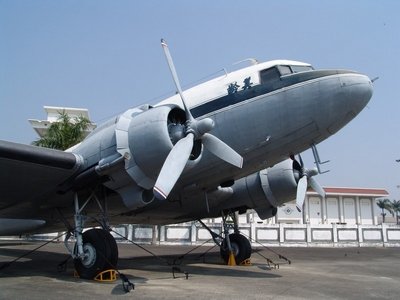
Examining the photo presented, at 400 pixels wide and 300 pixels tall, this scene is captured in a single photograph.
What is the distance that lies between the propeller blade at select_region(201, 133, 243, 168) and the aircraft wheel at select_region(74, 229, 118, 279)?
3.63m

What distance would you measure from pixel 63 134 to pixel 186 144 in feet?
63.4

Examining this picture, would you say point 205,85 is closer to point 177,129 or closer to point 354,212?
point 177,129

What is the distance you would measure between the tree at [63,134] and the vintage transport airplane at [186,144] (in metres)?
14.5

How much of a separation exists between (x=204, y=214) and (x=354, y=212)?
190 ft

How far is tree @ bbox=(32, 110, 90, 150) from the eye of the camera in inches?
1041

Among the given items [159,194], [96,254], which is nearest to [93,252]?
[96,254]

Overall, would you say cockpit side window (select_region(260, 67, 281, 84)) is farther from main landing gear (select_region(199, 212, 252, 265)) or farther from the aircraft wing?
main landing gear (select_region(199, 212, 252, 265))

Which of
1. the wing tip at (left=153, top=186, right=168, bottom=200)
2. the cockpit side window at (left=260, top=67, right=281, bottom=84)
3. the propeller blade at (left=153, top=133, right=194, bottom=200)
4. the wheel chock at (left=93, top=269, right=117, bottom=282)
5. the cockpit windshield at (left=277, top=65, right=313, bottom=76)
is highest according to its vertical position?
the cockpit windshield at (left=277, top=65, right=313, bottom=76)

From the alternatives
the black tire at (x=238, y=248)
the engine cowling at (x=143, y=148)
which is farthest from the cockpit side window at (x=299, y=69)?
the black tire at (x=238, y=248)

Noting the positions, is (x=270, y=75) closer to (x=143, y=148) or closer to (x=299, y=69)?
(x=299, y=69)

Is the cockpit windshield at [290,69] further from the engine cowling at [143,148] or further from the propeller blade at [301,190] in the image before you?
the propeller blade at [301,190]

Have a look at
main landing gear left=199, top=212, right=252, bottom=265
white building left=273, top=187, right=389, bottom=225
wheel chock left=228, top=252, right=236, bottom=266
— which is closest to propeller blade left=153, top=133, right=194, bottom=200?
main landing gear left=199, top=212, right=252, bottom=265

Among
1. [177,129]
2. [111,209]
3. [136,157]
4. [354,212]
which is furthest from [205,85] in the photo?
[354,212]

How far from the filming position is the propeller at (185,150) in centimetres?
880
